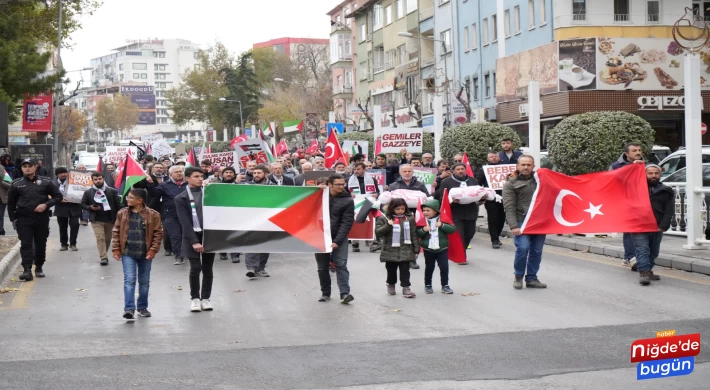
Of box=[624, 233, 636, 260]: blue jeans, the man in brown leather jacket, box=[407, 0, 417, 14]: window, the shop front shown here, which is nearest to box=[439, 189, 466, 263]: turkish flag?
box=[624, 233, 636, 260]: blue jeans

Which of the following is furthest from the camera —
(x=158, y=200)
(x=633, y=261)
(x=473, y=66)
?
(x=473, y=66)

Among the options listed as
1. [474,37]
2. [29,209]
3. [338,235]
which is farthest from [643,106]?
[338,235]

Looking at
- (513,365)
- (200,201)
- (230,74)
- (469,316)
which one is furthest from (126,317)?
(230,74)

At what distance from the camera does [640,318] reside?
10.4m

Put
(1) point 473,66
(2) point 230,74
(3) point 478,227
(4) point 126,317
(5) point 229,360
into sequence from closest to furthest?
1. (5) point 229,360
2. (4) point 126,317
3. (3) point 478,227
4. (1) point 473,66
5. (2) point 230,74

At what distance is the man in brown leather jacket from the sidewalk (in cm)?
761

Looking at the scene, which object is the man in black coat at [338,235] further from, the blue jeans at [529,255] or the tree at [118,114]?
the tree at [118,114]

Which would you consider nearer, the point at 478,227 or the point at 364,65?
the point at 478,227

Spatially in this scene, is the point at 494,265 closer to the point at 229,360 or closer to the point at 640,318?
the point at 640,318

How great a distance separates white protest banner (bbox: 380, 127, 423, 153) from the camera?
26.3m

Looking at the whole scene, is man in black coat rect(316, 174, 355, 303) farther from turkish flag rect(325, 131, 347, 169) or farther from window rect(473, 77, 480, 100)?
window rect(473, 77, 480, 100)

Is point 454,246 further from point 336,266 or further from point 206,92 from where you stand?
point 206,92

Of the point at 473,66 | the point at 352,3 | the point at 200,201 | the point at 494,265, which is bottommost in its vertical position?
the point at 494,265

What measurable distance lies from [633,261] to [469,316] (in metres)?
4.80
